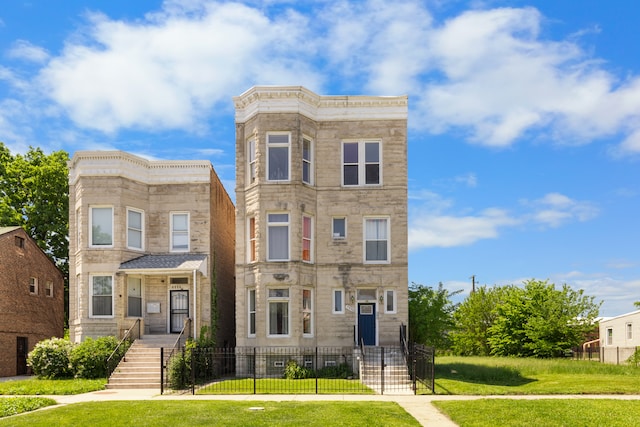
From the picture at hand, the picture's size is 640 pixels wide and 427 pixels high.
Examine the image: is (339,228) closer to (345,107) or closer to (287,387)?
(345,107)

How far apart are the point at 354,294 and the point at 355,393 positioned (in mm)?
7586

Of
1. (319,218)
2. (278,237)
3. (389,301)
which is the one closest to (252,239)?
(278,237)

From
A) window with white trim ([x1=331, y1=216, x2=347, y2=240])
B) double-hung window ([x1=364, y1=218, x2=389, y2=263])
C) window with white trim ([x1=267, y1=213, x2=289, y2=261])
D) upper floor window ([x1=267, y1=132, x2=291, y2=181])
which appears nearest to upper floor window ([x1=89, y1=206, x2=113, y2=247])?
window with white trim ([x1=267, y1=213, x2=289, y2=261])

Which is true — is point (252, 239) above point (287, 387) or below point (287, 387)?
above

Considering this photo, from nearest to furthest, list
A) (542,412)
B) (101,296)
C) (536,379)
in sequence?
(542,412)
(536,379)
(101,296)

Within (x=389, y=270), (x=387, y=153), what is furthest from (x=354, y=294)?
(x=387, y=153)

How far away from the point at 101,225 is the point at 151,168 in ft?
10.4

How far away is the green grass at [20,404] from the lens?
634 inches

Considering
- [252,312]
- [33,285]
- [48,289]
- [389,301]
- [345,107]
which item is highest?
[345,107]

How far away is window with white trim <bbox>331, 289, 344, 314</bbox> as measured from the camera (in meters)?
26.7

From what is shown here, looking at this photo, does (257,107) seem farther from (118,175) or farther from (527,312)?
(527,312)

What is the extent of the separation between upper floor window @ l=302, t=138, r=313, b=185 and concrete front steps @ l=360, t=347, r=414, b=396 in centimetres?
711

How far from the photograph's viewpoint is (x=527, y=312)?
36.9 meters

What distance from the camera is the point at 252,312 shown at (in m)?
26.5
